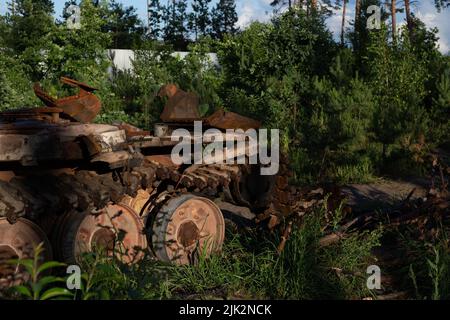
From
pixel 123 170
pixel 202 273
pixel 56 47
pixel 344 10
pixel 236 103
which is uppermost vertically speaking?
pixel 344 10

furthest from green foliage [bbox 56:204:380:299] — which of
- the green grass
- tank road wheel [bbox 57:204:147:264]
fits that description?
tank road wheel [bbox 57:204:147:264]

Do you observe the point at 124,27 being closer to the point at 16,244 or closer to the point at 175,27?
the point at 175,27

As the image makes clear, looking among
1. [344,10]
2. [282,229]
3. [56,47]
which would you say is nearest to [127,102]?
[56,47]

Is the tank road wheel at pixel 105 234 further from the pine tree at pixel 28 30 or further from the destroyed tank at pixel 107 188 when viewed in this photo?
the pine tree at pixel 28 30

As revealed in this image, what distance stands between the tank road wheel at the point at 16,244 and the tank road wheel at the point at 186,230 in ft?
4.17

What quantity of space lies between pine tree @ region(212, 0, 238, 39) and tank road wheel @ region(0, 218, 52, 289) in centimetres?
3307

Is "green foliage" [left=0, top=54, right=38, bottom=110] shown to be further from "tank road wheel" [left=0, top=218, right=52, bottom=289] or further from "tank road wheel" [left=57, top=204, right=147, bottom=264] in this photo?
"tank road wheel" [left=0, top=218, right=52, bottom=289]

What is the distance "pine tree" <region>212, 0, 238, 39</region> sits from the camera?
37.2 metres

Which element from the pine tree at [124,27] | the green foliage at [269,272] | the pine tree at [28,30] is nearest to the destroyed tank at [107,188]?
the green foliage at [269,272]

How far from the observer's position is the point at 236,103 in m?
14.4
